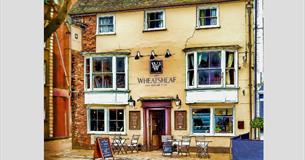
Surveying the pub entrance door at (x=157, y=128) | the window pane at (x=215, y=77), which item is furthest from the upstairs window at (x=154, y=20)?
the pub entrance door at (x=157, y=128)

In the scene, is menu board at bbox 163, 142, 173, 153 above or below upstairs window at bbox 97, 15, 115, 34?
below

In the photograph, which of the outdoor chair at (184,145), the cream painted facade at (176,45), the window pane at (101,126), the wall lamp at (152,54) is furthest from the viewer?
the window pane at (101,126)

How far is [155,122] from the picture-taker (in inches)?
152

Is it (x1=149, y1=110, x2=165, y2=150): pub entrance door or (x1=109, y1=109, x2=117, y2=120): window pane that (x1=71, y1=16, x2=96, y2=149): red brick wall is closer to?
(x1=109, y1=109, x2=117, y2=120): window pane

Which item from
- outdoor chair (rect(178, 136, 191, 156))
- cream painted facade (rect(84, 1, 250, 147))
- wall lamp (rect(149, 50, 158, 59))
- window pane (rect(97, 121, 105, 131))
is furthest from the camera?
window pane (rect(97, 121, 105, 131))

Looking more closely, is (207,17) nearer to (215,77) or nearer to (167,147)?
(215,77)

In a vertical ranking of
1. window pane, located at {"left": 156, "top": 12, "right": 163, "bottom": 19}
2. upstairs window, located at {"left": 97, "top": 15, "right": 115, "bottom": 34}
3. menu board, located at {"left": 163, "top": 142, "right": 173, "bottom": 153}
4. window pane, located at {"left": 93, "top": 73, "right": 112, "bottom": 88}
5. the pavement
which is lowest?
the pavement

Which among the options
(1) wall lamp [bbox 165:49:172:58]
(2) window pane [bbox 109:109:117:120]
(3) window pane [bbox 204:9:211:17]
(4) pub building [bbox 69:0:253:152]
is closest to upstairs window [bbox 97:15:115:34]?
(4) pub building [bbox 69:0:253:152]

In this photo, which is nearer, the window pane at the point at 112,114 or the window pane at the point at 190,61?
the window pane at the point at 190,61

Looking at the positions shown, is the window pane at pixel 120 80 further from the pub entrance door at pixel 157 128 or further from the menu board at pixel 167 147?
the menu board at pixel 167 147

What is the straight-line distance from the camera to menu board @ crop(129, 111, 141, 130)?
154 inches

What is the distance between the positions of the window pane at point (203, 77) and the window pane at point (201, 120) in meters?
0.20

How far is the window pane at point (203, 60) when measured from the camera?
148 inches

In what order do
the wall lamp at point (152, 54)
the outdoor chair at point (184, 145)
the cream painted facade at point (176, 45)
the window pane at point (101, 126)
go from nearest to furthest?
the cream painted facade at point (176, 45) < the outdoor chair at point (184, 145) < the wall lamp at point (152, 54) < the window pane at point (101, 126)
